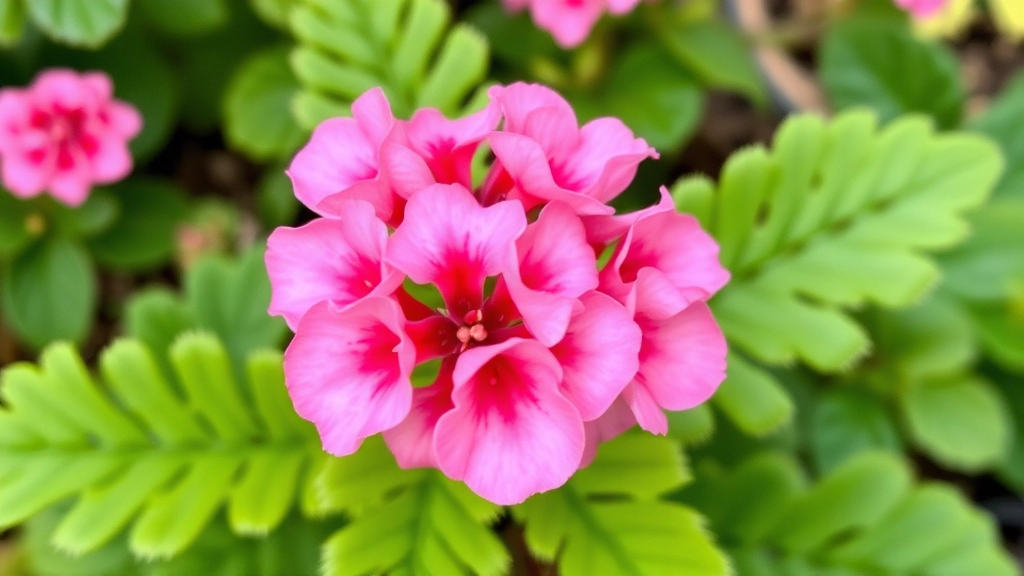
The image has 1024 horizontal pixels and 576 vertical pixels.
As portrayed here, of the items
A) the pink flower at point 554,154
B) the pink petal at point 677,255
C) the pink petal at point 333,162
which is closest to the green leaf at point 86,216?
the pink petal at point 333,162

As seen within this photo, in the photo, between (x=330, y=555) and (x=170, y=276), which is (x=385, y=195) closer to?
(x=330, y=555)

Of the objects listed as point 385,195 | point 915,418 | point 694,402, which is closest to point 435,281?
point 385,195

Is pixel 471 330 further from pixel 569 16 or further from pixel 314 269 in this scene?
pixel 569 16

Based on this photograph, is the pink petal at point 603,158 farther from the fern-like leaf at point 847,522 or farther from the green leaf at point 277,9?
the green leaf at point 277,9

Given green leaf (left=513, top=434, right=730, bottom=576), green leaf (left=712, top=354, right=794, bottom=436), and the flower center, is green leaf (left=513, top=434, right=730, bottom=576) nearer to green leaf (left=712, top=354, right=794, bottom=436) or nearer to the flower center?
green leaf (left=712, top=354, right=794, bottom=436)

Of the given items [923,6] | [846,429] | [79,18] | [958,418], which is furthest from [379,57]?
[958,418]

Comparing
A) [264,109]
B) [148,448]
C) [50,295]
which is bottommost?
[50,295]

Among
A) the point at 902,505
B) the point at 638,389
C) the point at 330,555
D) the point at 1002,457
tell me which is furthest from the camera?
the point at 1002,457
